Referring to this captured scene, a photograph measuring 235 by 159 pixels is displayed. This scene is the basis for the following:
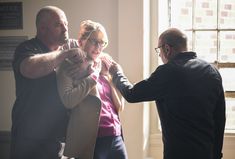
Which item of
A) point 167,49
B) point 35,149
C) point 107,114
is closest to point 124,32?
point 167,49

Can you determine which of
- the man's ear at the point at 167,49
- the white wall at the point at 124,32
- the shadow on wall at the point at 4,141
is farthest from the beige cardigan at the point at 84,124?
the shadow on wall at the point at 4,141

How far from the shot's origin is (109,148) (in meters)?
1.72

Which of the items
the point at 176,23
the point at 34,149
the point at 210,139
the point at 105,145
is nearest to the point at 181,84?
the point at 210,139

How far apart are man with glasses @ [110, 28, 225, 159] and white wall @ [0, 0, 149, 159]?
1.41 feet

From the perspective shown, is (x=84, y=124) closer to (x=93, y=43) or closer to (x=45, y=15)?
(x=93, y=43)

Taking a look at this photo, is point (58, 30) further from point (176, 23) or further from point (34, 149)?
point (176, 23)

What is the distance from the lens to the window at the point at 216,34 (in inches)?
98.0

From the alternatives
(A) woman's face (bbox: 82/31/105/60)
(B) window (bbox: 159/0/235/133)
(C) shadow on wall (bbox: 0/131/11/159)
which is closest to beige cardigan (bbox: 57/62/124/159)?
(A) woman's face (bbox: 82/31/105/60)

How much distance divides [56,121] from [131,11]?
0.85 m

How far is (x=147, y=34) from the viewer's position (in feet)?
7.57

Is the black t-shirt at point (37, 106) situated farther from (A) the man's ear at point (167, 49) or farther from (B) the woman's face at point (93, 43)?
(A) the man's ear at point (167, 49)

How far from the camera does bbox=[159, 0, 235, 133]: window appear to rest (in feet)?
8.17

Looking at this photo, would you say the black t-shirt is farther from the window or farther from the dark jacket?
the window

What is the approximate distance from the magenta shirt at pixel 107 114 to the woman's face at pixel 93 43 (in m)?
0.15
